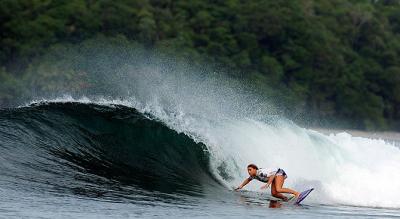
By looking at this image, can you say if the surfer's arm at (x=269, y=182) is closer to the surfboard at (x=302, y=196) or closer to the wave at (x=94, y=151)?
the surfboard at (x=302, y=196)

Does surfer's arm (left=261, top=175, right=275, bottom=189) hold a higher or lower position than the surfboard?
higher

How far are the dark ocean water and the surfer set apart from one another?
207 mm

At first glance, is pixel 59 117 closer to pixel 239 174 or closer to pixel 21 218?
pixel 239 174

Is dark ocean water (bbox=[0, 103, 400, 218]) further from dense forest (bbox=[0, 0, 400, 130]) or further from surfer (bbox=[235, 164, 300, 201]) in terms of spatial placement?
dense forest (bbox=[0, 0, 400, 130])

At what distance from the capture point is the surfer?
55.1ft

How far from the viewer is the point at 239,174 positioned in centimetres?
1908

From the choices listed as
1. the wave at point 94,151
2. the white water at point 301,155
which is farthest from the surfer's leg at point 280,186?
the wave at point 94,151

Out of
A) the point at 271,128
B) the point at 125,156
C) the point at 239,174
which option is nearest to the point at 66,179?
the point at 125,156

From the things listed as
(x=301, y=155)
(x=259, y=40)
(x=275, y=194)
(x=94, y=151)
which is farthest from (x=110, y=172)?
(x=259, y=40)

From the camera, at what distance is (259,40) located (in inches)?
2581

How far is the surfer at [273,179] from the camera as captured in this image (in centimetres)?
1678

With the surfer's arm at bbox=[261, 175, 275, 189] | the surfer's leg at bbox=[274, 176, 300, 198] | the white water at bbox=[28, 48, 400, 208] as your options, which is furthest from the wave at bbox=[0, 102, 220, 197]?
the surfer's leg at bbox=[274, 176, 300, 198]

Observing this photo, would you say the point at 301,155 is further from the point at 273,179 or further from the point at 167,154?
the point at 273,179

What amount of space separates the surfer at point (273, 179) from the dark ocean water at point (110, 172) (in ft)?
0.68
